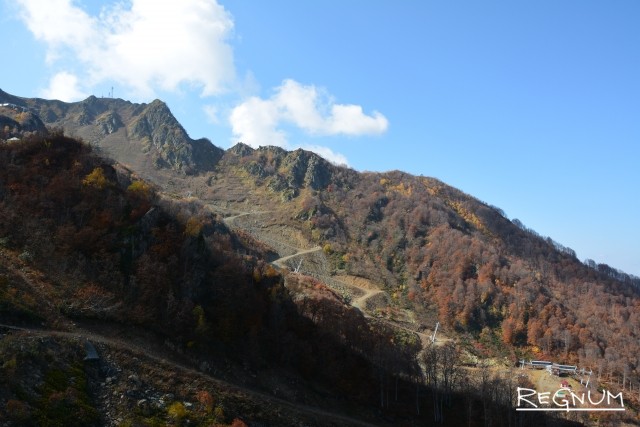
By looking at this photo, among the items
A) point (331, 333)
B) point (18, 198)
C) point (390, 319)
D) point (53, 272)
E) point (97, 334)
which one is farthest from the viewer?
point (390, 319)

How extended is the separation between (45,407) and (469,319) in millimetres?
115727

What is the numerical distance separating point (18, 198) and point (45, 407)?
2850cm

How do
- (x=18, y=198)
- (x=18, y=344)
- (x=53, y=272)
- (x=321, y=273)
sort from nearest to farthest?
(x=18, y=344), (x=53, y=272), (x=18, y=198), (x=321, y=273)

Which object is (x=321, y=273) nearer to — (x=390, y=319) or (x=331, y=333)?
(x=390, y=319)

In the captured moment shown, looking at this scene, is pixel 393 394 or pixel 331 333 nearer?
pixel 393 394

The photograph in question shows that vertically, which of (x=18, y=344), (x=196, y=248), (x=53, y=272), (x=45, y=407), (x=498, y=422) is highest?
(x=196, y=248)

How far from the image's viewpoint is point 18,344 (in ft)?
86.7

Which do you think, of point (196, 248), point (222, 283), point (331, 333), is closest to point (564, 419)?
point (331, 333)

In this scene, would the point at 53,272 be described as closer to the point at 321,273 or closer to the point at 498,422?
the point at 498,422

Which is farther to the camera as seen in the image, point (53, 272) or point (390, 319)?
point (390, 319)

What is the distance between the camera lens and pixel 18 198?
44500 millimetres

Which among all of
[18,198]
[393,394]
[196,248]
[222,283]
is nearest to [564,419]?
[393,394]

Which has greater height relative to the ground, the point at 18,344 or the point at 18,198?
the point at 18,198

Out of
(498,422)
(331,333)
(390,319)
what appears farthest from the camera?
(390,319)
